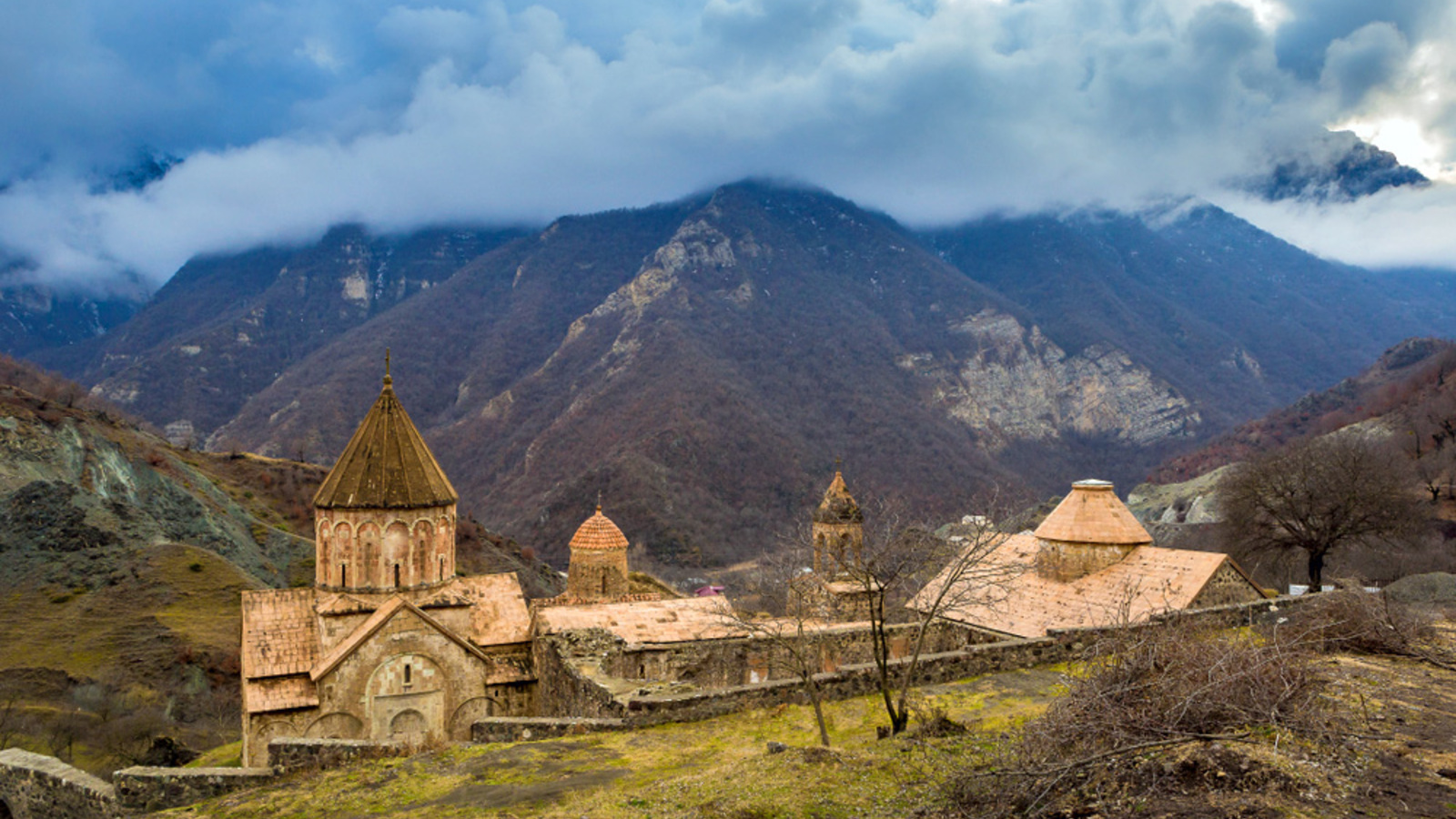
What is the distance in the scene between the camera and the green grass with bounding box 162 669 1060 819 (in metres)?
7.74

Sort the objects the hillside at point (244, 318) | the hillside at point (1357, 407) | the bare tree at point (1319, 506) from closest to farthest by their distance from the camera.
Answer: the bare tree at point (1319, 506) → the hillside at point (1357, 407) → the hillside at point (244, 318)

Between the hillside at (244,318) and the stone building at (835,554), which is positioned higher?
Result: the hillside at (244,318)

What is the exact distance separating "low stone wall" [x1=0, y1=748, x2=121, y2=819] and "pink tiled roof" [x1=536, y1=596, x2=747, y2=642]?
30.3 feet

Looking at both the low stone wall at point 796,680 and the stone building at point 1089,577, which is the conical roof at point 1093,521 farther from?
the low stone wall at point 796,680

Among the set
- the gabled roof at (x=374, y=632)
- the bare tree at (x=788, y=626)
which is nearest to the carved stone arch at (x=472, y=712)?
the gabled roof at (x=374, y=632)

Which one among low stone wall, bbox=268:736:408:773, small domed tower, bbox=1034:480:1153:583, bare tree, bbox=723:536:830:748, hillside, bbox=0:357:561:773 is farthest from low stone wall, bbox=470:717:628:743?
hillside, bbox=0:357:561:773

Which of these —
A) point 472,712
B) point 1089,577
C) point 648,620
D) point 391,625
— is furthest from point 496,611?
point 1089,577

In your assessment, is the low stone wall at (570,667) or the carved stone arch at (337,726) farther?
the carved stone arch at (337,726)

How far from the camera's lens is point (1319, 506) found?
26281 mm

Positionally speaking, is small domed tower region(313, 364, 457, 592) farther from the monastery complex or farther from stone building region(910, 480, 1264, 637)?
stone building region(910, 480, 1264, 637)

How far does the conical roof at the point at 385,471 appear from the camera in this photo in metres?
19.2

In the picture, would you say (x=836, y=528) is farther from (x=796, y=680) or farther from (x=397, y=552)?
(x=796, y=680)

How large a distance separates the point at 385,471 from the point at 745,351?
9430 cm

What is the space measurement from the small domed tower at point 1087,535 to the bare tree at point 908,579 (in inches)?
68.9
